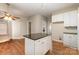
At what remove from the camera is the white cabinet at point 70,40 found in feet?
4.99

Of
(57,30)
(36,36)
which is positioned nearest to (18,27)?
(36,36)

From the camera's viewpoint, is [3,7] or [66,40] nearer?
[3,7]

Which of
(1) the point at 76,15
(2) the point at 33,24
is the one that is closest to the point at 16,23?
(2) the point at 33,24

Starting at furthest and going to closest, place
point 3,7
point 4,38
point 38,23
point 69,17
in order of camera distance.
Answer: point 4,38, point 38,23, point 69,17, point 3,7

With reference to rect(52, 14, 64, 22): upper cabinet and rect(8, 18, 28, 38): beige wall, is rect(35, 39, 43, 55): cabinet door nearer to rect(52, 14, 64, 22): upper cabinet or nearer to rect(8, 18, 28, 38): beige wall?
rect(8, 18, 28, 38): beige wall

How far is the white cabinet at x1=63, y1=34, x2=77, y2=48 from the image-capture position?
1.52 meters

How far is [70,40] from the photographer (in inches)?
62.1

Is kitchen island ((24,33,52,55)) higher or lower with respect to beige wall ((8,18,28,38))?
lower

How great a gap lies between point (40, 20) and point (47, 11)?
220 millimetres

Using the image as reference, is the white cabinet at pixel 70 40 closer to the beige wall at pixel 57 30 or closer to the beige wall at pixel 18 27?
the beige wall at pixel 57 30

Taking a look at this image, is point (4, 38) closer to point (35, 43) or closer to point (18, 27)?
point (18, 27)

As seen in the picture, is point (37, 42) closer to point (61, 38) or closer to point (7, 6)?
point (61, 38)

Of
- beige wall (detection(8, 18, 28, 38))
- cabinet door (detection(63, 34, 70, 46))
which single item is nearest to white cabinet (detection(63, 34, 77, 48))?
cabinet door (detection(63, 34, 70, 46))

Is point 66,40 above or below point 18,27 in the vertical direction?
below
